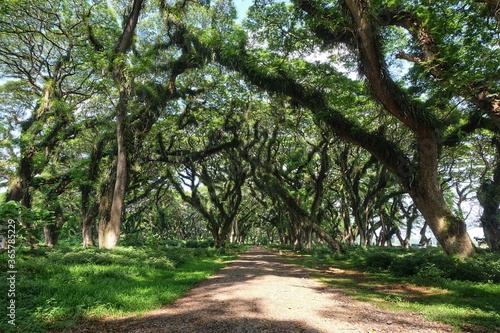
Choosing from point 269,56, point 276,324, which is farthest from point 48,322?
point 269,56

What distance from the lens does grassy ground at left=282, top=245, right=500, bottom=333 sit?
16.6ft

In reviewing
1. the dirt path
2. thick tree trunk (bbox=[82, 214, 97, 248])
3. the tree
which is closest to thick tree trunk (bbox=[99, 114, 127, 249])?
thick tree trunk (bbox=[82, 214, 97, 248])

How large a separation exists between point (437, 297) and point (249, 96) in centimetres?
1475

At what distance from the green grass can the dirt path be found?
1.36 feet

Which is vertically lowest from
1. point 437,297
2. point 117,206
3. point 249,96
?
point 437,297

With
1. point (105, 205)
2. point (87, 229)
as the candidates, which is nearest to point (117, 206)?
point (105, 205)

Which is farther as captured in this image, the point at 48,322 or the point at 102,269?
the point at 102,269

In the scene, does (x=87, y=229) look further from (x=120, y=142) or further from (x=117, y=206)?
(x=120, y=142)

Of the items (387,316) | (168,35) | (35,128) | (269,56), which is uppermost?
(168,35)

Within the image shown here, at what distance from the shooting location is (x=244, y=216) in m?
46.0

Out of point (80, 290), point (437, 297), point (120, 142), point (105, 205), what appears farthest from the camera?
point (105, 205)

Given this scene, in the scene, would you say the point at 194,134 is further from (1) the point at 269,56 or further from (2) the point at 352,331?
(2) the point at 352,331

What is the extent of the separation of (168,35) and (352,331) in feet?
50.6

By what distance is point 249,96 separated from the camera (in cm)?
1869
